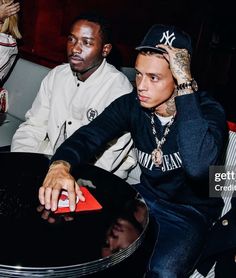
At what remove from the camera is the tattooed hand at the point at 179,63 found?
5.12ft

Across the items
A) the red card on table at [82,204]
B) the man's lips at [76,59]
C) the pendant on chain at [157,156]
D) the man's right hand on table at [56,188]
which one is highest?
the man's lips at [76,59]

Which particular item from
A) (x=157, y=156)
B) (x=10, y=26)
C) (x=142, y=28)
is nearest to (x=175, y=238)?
(x=157, y=156)

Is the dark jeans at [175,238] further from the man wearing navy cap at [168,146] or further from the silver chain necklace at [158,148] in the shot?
the silver chain necklace at [158,148]

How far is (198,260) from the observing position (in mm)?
1731

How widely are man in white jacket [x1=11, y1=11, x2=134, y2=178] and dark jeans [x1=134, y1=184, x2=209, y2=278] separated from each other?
1.92 ft

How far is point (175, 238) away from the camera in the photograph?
1.65 m

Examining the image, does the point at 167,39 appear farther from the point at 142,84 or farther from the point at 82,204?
the point at 82,204

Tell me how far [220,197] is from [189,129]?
62 cm

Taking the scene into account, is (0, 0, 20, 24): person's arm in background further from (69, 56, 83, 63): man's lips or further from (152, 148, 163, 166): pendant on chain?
(152, 148, 163, 166): pendant on chain

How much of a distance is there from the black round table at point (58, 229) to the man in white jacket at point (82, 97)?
0.73 meters

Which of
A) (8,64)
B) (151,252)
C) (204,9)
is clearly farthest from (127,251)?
(204,9)

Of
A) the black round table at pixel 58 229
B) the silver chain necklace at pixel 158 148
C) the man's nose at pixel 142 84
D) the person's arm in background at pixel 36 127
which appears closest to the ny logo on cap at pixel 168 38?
the man's nose at pixel 142 84

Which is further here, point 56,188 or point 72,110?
point 72,110

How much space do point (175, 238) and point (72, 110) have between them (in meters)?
1.24
